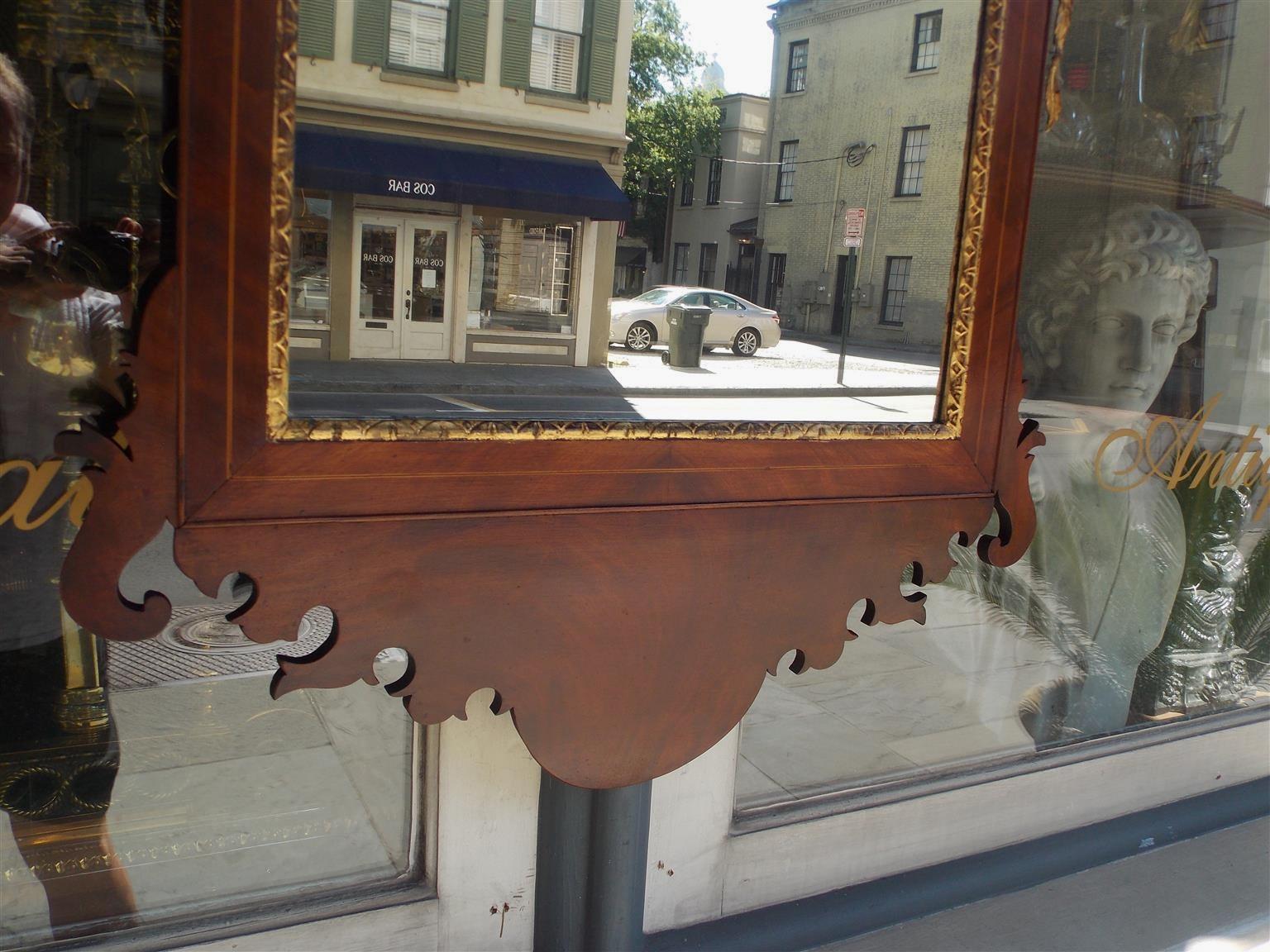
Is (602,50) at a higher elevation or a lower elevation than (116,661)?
higher

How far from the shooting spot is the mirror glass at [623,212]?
1.43 meters

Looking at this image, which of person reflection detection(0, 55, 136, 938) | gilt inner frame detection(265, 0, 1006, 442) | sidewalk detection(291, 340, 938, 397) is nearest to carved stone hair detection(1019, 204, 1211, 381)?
gilt inner frame detection(265, 0, 1006, 442)

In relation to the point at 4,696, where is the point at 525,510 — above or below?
above

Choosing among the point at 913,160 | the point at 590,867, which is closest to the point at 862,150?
the point at 913,160

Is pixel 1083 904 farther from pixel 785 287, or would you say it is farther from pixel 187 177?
pixel 187 177

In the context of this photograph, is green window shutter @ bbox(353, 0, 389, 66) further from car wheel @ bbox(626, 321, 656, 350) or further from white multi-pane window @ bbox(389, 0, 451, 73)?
car wheel @ bbox(626, 321, 656, 350)

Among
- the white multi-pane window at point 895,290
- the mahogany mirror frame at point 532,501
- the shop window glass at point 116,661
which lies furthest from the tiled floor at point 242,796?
the white multi-pane window at point 895,290

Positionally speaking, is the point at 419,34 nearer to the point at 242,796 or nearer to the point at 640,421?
the point at 640,421

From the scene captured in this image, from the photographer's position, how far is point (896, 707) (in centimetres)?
290

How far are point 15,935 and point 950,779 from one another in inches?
84.7

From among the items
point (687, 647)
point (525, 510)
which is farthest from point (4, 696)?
point (687, 647)

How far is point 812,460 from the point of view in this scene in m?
1.85

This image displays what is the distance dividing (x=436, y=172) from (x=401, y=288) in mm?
159

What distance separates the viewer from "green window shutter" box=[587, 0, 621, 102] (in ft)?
5.14
